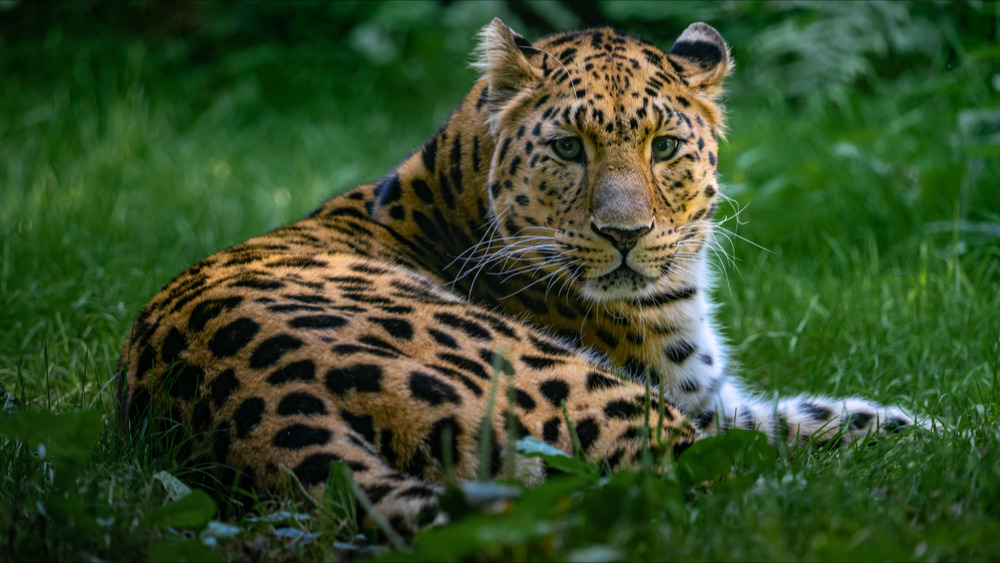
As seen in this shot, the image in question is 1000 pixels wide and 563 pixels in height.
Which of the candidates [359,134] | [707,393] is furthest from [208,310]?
[359,134]

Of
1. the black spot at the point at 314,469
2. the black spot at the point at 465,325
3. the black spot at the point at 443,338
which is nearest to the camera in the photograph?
the black spot at the point at 314,469

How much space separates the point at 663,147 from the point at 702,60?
0.69 metres

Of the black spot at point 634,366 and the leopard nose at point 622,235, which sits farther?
the black spot at point 634,366

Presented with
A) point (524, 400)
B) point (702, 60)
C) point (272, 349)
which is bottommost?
point (524, 400)

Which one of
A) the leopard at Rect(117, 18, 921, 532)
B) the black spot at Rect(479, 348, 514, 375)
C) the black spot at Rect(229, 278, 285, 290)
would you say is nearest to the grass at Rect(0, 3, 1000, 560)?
the leopard at Rect(117, 18, 921, 532)

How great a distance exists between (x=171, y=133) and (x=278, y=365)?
295 inches

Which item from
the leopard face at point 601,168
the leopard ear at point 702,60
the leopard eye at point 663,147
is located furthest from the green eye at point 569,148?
the leopard ear at point 702,60

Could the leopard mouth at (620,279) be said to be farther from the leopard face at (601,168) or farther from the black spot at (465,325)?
the black spot at (465,325)

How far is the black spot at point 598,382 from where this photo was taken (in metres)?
3.30

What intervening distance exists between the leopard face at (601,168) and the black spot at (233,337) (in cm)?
134

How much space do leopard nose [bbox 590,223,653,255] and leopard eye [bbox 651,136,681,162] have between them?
360mm

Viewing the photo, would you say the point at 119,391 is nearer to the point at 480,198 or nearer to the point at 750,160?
the point at 480,198

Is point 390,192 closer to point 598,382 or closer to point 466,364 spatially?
point 466,364

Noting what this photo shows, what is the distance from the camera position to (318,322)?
3.22 m
